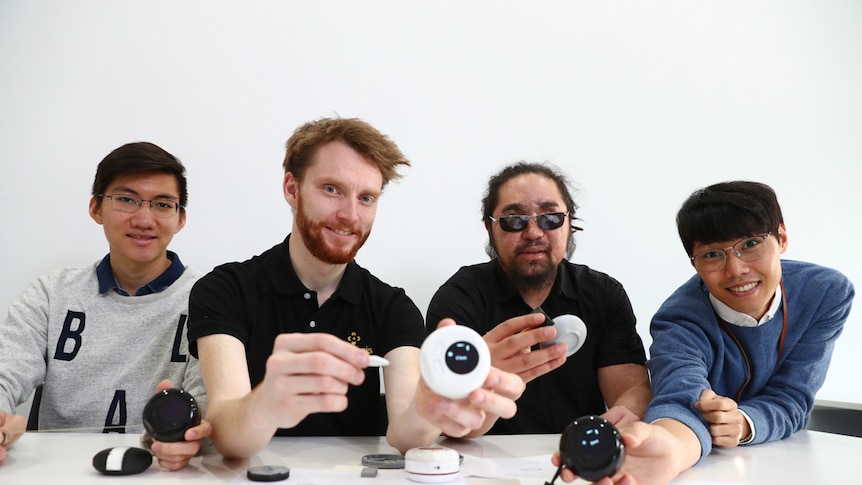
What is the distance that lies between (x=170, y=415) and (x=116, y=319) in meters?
1.22

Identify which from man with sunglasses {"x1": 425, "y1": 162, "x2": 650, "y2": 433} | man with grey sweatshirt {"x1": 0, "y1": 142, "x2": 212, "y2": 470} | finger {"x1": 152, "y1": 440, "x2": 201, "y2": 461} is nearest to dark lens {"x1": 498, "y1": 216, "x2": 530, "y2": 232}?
man with sunglasses {"x1": 425, "y1": 162, "x2": 650, "y2": 433}

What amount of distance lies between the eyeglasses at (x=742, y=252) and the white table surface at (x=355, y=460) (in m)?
0.56

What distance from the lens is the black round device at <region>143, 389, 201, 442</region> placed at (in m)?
1.43

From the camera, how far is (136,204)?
8.37ft

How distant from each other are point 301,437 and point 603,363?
1.19 metres

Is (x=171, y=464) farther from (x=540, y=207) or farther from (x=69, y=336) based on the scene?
(x=540, y=207)

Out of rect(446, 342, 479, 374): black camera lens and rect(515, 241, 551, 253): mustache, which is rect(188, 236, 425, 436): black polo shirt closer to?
rect(515, 241, 551, 253): mustache

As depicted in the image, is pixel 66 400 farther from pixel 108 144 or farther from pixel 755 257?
pixel 755 257

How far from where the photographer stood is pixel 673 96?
348 centimetres

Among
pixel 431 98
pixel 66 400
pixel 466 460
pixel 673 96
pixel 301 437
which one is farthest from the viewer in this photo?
pixel 673 96

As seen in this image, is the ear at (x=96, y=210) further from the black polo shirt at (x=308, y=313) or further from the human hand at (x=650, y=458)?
the human hand at (x=650, y=458)

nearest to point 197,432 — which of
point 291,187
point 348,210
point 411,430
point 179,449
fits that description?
point 179,449

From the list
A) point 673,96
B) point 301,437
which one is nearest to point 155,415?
point 301,437

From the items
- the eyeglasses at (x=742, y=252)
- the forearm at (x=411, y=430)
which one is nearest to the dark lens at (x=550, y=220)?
the eyeglasses at (x=742, y=252)
